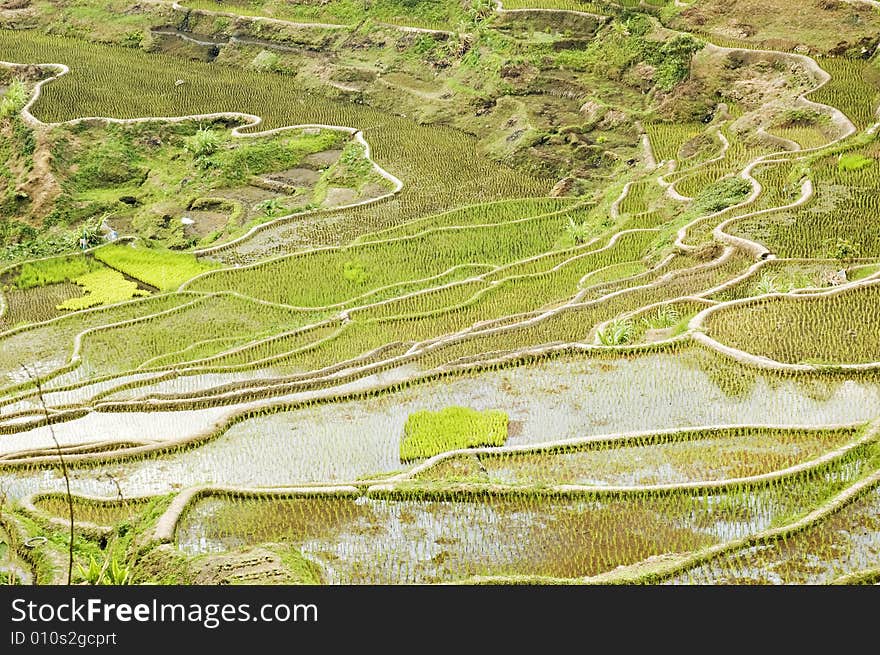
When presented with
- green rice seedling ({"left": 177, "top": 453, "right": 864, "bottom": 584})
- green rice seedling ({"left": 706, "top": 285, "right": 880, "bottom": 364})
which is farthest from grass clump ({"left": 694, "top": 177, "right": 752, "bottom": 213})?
green rice seedling ({"left": 177, "top": 453, "right": 864, "bottom": 584})

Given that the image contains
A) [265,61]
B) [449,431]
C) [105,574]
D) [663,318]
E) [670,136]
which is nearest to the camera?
[105,574]

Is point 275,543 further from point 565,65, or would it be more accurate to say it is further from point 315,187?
point 565,65

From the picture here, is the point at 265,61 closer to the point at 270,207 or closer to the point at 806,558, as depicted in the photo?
the point at 270,207

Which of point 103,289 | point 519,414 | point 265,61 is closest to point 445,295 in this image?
point 519,414

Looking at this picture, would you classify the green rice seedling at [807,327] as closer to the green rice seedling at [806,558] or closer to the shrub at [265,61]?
the green rice seedling at [806,558]

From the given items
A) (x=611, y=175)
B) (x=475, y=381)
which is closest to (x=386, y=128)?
(x=611, y=175)

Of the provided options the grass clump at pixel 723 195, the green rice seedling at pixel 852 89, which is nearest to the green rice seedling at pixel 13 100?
the grass clump at pixel 723 195
